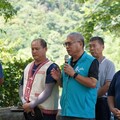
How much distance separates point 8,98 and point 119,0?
15.5 ft

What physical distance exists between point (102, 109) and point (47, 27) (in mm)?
36538

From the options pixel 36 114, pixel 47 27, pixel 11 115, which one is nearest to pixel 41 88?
pixel 36 114

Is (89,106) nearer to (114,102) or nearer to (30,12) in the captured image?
(114,102)

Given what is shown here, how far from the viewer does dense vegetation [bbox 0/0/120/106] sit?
305 inches

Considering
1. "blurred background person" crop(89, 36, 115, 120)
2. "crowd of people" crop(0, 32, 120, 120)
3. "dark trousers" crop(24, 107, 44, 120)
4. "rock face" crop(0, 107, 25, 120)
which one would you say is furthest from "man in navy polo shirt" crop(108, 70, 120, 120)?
"rock face" crop(0, 107, 25, 120)

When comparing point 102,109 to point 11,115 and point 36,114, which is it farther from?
point 11,115

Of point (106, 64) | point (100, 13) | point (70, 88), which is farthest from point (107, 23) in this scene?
point (70, 88)

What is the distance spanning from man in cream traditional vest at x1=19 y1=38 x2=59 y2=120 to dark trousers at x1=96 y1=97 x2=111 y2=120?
55 centimetres

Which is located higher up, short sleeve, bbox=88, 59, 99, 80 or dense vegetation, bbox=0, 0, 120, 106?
dense vegetation, bbox=0, 0, 120, 106

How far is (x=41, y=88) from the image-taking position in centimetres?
418

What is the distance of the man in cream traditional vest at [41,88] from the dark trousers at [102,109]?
553 millimetres

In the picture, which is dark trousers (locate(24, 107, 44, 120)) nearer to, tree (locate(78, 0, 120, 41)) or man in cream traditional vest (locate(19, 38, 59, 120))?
→ man in cream traditional vest (locate(19, 38, 59, 120))

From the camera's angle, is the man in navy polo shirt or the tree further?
the tree

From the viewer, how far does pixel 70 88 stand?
387 cm
